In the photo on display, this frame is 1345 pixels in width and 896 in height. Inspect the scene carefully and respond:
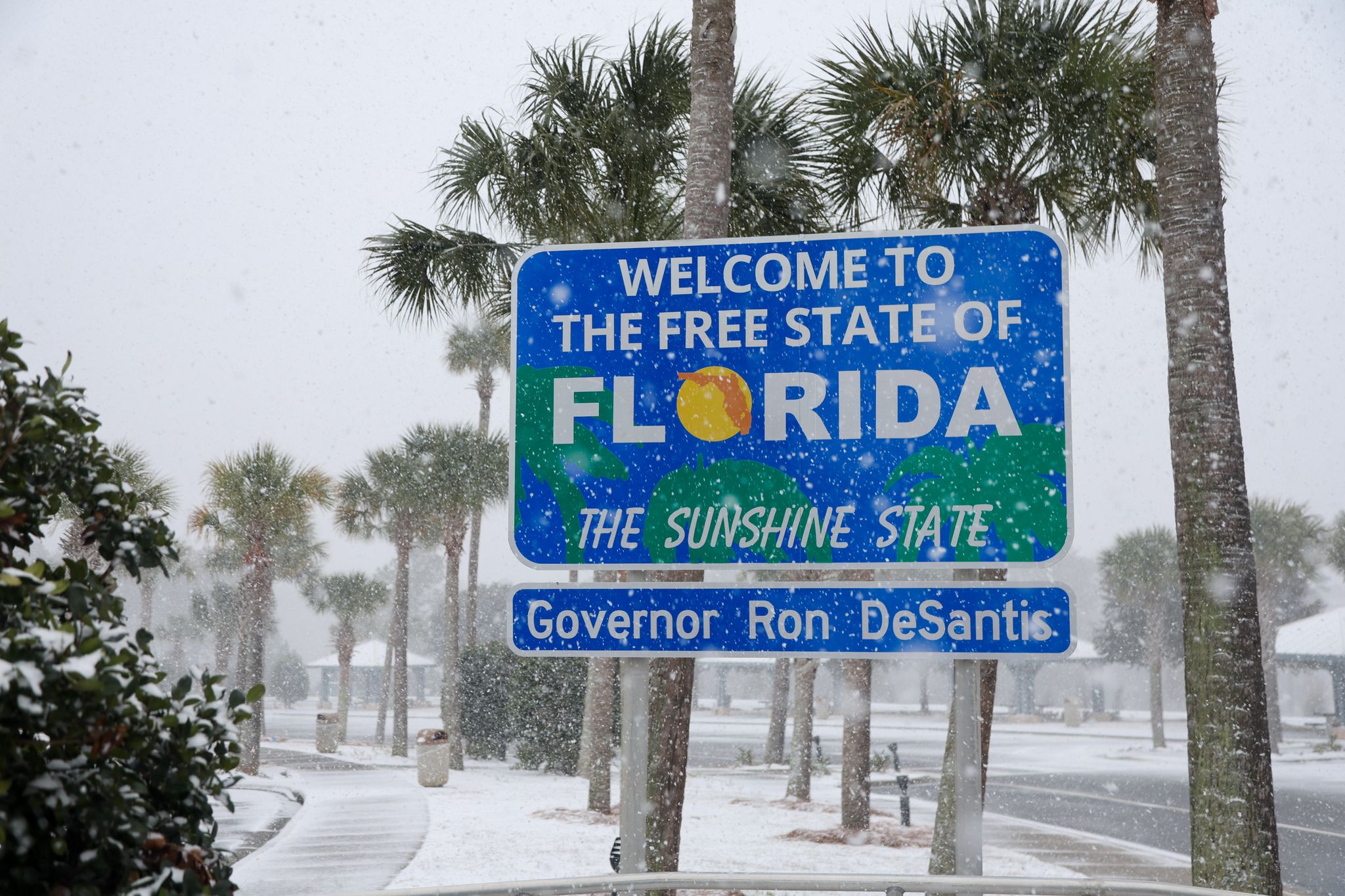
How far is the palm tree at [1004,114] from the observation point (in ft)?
30.2

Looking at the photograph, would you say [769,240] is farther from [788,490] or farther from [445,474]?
[445,474]

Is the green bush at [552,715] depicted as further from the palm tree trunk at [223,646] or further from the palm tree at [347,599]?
the palm tree trunk at [223,646]

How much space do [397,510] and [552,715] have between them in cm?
1245

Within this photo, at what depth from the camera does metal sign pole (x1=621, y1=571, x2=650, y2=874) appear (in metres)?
3.78

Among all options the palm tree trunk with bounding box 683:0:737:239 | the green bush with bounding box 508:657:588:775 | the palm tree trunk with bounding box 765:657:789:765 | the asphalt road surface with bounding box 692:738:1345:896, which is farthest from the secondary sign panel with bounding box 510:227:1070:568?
the palm tree trunk with bounding box 765:657:789:765

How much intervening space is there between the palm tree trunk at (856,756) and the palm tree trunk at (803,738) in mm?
2964

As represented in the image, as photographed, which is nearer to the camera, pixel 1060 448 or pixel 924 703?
pixel 1060 448

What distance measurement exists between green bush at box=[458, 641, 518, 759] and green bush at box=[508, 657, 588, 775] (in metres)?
2.02

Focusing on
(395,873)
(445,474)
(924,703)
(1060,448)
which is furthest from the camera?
(924,703)

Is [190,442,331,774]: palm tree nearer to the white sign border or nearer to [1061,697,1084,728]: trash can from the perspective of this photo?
the white sign border

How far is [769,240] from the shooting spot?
13.1ft

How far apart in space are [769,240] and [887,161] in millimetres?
7173

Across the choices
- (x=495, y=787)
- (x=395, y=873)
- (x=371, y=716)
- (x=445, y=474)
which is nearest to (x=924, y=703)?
(x=371, y=716)

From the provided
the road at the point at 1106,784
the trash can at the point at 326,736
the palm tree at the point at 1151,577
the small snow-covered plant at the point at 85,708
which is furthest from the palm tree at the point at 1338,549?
the small snow-covered plant at the point at 85,708
